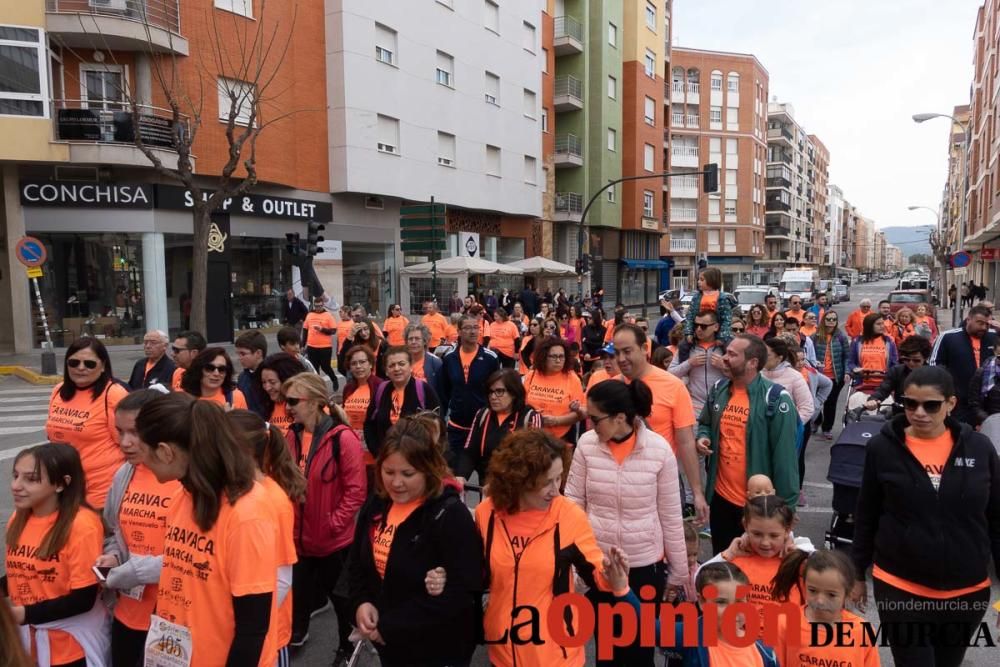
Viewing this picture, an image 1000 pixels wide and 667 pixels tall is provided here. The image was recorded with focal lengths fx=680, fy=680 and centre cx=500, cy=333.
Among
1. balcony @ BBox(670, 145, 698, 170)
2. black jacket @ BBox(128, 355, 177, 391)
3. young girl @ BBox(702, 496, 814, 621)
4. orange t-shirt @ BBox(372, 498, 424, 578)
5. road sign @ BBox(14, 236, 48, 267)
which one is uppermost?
balcony @ BBox(670, 145, 698, 170)

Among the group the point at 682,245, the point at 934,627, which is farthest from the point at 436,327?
the point at 682,245

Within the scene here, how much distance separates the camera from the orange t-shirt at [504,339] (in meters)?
11.5

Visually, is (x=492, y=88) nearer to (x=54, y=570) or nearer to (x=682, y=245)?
(x=54, y=570)

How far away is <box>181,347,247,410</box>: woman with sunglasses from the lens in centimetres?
498

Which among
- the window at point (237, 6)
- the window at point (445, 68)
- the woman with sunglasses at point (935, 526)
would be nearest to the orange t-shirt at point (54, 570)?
the woman with sunglasses at point (935, 526)

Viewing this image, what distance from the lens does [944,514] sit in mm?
2951

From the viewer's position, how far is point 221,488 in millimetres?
2277

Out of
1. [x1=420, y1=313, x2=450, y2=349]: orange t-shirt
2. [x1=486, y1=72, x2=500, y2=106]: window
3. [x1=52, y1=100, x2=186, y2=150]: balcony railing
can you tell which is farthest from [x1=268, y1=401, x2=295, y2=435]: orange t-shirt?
[x1=486, y1=72, x2=500, y2=106]: window

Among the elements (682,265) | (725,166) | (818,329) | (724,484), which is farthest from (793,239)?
(724,484)

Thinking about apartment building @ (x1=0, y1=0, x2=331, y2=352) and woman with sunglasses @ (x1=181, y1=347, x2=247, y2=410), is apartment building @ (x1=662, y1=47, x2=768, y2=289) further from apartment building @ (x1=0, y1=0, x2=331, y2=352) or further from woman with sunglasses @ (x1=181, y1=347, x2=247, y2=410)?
woman with sunglasses @ (x1=181, y1=347, x2=247, y2=410)

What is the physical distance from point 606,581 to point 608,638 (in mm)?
402

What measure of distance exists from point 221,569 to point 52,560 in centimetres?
111

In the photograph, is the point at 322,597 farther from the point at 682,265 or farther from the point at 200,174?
the point at 682,265

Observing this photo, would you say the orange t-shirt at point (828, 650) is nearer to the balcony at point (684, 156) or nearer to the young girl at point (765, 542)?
the young girl at point (765, 542)
